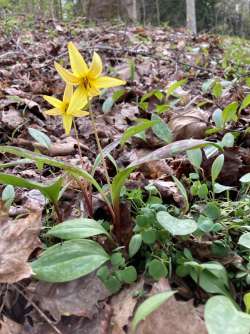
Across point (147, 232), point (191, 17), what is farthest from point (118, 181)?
point (191, 17)

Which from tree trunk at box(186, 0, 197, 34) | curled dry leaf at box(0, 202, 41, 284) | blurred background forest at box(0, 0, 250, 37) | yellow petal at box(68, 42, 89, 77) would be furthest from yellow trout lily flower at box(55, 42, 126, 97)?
tree trunk at box(186, 0, 197, 34)

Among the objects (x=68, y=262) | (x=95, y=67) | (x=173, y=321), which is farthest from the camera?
(x=95, y=67)

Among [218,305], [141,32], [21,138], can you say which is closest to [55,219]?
[218,305]

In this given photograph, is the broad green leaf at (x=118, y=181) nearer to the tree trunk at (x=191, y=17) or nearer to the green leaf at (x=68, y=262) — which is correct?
the green leaf at (x=68, y=262)

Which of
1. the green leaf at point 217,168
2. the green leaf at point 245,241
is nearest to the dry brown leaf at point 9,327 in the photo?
the green leaf at point 245,241

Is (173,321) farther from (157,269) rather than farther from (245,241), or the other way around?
(245,241)

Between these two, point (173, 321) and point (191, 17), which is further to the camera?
point (191, 17)

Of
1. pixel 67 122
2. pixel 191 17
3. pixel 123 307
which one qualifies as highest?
pixel 67 122

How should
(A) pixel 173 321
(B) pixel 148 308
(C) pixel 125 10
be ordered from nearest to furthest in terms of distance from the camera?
(B) pixel 148 308 < (A) pixel 173 321 < (C) pixel 125 10
